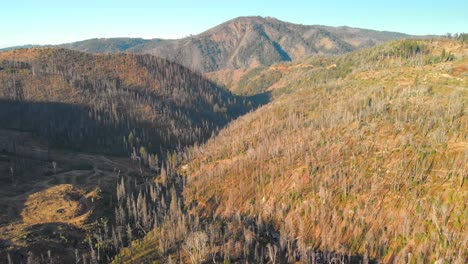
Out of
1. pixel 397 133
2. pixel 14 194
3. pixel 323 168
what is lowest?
pixel 14 194

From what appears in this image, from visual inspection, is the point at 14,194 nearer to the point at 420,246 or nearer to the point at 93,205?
the point at 93,205

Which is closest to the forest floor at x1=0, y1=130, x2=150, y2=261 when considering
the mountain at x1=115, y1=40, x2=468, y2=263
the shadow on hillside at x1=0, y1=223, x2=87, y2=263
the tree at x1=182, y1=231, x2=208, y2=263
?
the shadow on hillside at x1=0, y1=223, x2=87, y2=263

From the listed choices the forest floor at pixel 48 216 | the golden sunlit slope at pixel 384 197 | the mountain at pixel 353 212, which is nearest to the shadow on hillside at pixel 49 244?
the forest floor at pixel 48 216

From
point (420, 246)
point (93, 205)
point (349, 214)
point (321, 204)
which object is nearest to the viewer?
point (420, 246)

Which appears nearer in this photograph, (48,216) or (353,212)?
(353,212)

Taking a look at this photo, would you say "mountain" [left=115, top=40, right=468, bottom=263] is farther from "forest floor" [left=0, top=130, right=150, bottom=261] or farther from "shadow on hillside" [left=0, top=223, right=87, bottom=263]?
"forest floor" [left=0, top=130, right=150, bottom=261]

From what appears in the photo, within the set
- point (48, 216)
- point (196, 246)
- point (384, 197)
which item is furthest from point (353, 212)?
point (48, 216)

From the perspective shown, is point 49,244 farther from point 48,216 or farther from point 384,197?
point 384,197

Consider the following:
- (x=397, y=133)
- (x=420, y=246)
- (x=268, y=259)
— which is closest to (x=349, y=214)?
(x=420, y=246)

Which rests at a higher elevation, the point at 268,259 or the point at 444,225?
the point at 444,225

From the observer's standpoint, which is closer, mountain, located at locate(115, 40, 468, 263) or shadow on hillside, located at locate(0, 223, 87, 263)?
shadow on hillside, located at locate(0, 223, 87, 263)

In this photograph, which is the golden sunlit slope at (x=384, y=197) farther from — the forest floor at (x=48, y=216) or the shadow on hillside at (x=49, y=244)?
the shadow on hillside at (x=49, y=244)
